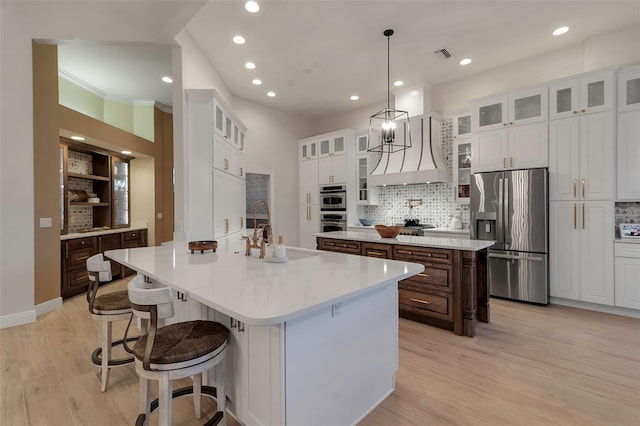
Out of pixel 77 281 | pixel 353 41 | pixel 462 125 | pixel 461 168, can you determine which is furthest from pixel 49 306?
pixel 462 125

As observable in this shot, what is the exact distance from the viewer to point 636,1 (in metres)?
3.28

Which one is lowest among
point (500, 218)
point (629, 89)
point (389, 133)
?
point (500, 218)

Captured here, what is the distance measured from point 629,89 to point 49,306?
24.3 feet

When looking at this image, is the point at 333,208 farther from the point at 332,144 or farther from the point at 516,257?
the point at 516,257

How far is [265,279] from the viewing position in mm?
1637

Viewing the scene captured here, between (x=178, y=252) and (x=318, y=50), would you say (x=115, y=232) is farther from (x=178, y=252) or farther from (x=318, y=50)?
(x=318, y=50)

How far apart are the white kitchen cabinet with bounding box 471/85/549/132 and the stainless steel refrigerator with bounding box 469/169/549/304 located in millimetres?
730

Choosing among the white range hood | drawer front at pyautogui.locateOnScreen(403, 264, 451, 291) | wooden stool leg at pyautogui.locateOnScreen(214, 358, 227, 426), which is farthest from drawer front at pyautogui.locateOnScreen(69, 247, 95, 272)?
the white range hood

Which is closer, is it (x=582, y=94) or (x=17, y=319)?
(x=17, y=319)

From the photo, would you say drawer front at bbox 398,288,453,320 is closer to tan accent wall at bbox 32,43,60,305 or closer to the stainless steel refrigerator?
the stainless steel refrigerator

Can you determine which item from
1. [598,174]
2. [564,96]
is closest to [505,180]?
[598,174]

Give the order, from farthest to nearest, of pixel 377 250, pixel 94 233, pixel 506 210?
pixel 94 233 → pixel 506 210 → pixel 377 250

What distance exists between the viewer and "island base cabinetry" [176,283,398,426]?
4.46 ft

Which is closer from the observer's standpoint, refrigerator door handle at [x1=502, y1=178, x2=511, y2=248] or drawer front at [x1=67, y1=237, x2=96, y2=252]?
refrigerator door handle at [x1=502, y1=178, x2=511, y2=248]
